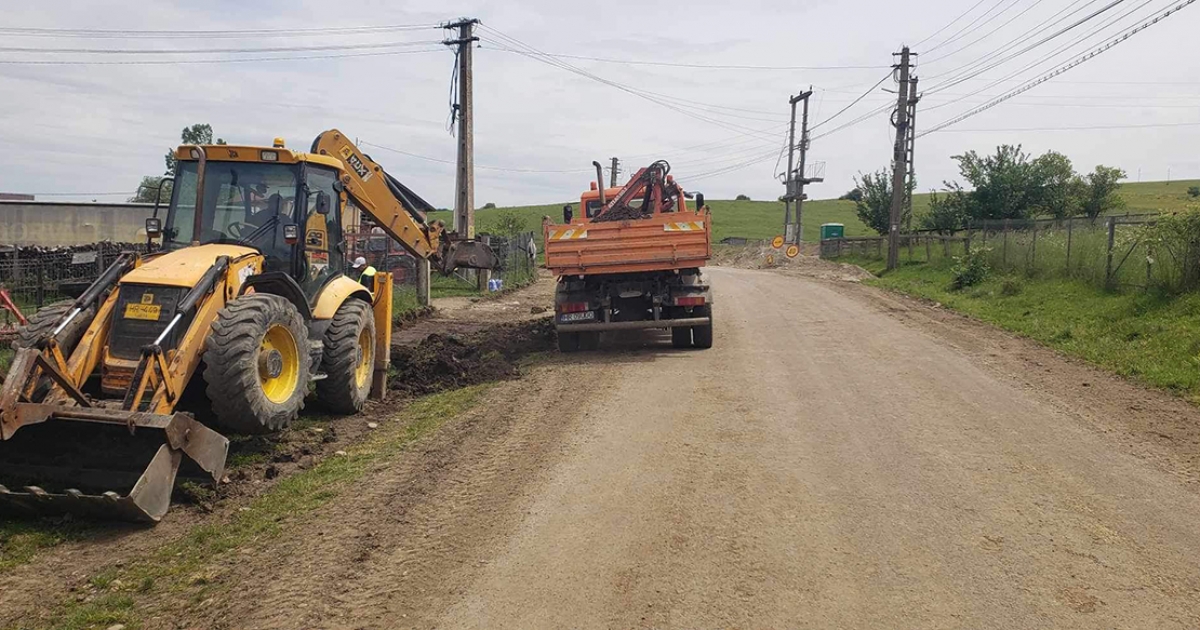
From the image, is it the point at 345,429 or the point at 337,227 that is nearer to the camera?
the point at 345,429

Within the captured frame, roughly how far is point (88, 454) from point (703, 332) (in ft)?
28.7

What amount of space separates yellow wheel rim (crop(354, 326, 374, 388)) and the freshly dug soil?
2.71 ft

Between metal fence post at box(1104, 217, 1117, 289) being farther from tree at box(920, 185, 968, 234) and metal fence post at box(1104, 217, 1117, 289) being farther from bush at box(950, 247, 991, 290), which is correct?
tree at box(920, 185, 968, 234)

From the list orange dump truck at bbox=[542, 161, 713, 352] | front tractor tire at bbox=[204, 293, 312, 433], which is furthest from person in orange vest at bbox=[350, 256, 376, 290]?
orange dump truck at bbox=[542, 161, 713, 352]

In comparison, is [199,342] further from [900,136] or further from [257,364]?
[900,136]

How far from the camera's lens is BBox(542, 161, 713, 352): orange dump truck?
12.8 metres

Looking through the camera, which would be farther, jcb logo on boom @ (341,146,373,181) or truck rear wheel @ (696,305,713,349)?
truck rear wheel @ (696,305,713,349)

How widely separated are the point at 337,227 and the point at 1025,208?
1427 inches

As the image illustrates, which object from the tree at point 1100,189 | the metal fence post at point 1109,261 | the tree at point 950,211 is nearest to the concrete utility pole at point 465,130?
the metal fence post at point 1109,261

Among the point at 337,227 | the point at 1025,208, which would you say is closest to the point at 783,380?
the point at 337,227

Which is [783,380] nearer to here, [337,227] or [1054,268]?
[337,227]

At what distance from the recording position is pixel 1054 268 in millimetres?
19016

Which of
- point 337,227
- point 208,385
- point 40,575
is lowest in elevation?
point 40,575

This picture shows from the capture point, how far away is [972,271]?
869 inches
